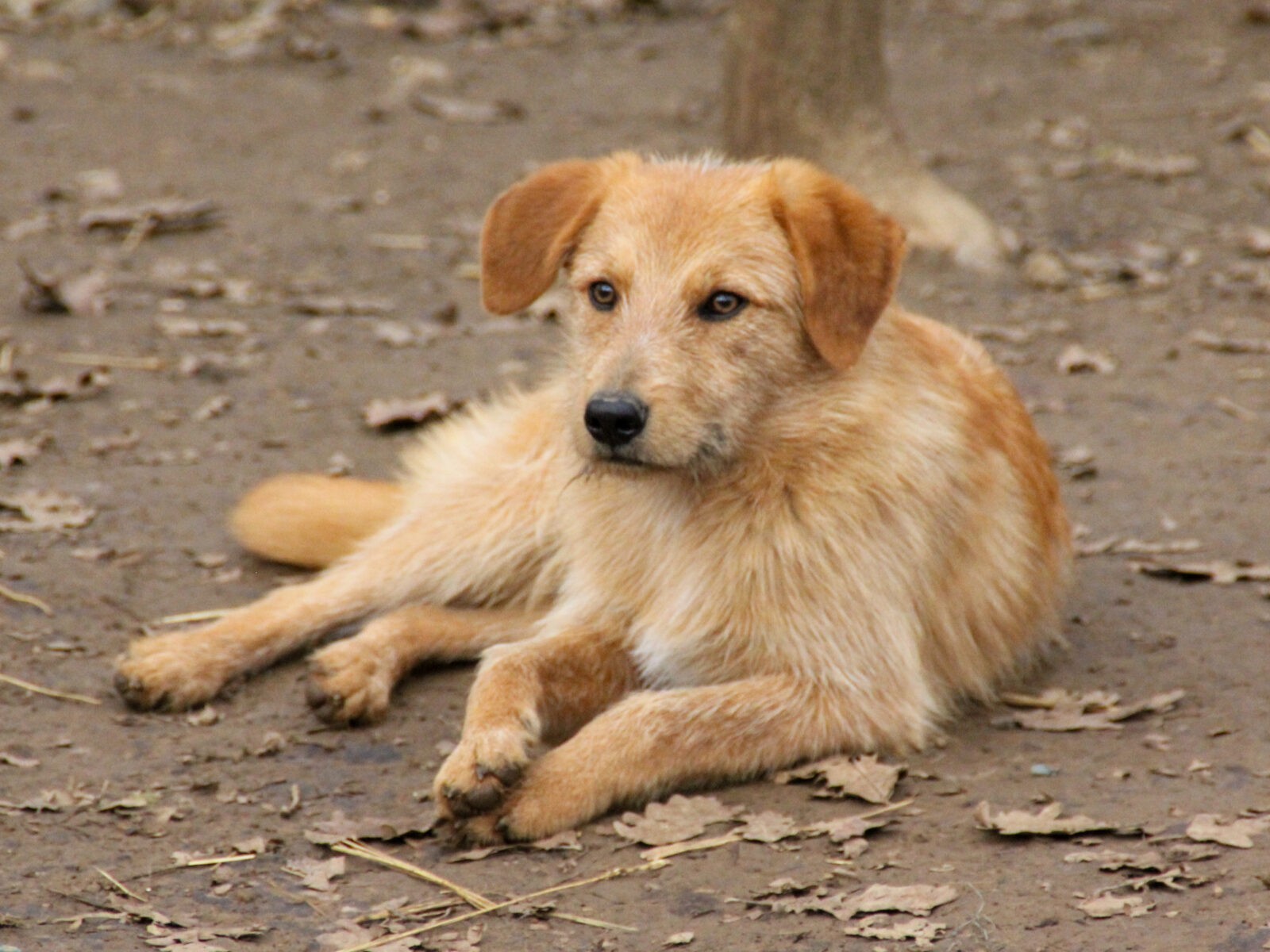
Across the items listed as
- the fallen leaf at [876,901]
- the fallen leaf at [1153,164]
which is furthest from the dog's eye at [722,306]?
the fallen leaf at [1153,164]

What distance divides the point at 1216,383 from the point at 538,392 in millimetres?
3136

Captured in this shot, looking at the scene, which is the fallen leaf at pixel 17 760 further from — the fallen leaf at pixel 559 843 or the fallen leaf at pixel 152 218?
the fallen leaf at pixel 152 218

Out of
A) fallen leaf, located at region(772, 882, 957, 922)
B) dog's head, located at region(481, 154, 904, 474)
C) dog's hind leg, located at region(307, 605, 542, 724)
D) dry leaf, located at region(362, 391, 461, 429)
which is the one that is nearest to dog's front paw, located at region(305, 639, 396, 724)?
dog's hind leg, located at region(307, 605, 542, 724)

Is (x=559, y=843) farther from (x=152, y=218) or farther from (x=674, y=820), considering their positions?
(x=152, y=218)

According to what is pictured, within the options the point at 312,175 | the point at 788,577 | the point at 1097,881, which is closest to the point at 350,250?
the point at 312,175

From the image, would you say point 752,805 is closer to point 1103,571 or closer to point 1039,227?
point 1103,571

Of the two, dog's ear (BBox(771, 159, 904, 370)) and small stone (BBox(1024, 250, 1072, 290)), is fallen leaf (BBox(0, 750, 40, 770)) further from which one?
small stone (BBox(1024, 250, 1072, 290))

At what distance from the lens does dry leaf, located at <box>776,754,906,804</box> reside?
12.5 feet

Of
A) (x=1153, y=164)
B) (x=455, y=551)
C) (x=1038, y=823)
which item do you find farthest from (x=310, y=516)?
(x=1153, y=164)

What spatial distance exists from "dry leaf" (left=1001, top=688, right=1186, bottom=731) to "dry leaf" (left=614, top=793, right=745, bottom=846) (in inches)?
39.8

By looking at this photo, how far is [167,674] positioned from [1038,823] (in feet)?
8.07

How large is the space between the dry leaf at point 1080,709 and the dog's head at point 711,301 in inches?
45.4

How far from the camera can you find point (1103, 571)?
204 inches

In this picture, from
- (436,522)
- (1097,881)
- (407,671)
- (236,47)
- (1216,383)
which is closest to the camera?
(1097,881)
